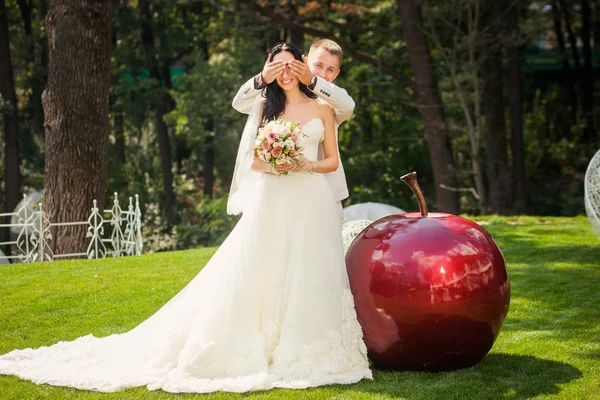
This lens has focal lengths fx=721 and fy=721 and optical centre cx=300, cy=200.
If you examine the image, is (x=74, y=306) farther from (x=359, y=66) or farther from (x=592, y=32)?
(x=592, y=32)

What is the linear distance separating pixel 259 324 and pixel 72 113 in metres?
7.10

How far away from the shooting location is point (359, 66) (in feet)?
77.2

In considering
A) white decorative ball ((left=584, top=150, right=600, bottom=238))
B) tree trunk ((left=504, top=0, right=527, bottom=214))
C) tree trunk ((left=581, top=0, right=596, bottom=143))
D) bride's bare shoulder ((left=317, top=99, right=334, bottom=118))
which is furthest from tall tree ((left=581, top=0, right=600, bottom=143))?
bride's bare shoulder ((left=317, top=99, right=334, bottom=118))

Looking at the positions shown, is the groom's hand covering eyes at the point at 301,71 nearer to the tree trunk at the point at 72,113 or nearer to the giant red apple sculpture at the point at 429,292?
the giant red apple sculpture at the point at 429,292

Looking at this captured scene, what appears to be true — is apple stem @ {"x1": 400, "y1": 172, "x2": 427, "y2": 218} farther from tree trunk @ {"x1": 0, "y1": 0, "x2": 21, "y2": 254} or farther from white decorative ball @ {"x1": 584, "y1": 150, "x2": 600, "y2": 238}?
tree trunk @ {"x1": 0, "y1": 0, "x2": 21, "y2": 254}

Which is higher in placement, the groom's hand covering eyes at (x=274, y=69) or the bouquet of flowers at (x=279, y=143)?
the groom's hand covering eyes at (x=274, y=69)

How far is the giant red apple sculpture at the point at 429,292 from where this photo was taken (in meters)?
5.15

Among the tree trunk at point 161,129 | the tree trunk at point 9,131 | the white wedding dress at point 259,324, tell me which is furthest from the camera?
the tree trunk at point 161,129

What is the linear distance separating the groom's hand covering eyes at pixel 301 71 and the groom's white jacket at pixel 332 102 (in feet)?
0.29

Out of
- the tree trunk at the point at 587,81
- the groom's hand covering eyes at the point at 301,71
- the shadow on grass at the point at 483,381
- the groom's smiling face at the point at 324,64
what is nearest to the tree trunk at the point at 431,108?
the groom's smiling face at the point at 324,64

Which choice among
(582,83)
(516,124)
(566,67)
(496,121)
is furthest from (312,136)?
(566,67)

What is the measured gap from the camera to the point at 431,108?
1688cm

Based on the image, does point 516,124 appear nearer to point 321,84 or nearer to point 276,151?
point 321,84

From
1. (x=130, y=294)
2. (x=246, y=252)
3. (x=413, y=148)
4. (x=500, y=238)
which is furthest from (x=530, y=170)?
(x=246, y=252)
